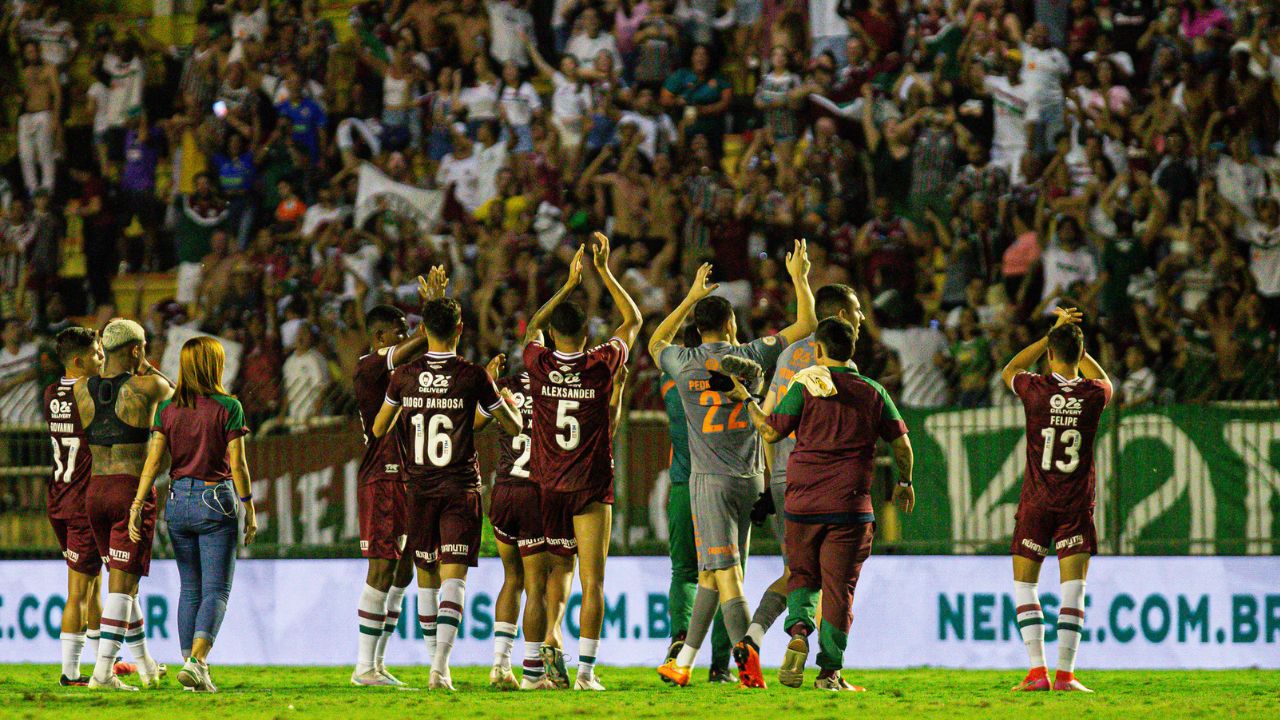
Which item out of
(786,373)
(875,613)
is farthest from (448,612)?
(875,613)

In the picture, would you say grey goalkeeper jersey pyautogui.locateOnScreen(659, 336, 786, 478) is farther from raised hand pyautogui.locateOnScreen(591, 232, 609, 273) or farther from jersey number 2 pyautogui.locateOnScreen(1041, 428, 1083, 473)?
jersey number 2 pyautogui.locateOnScreen(1041, 428, 1083, 473)

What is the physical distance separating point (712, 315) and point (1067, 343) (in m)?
2.07

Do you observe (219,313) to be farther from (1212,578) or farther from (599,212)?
(1212,578)

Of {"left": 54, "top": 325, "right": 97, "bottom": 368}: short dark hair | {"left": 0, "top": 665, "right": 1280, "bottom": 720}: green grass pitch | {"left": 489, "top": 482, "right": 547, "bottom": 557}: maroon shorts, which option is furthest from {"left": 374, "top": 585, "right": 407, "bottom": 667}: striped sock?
{"left": 54, "top": 325, "right": 97, "bottom": 368}: short dark hair

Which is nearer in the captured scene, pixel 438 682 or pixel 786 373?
pixel 438 682

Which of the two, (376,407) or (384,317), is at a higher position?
(384,317)

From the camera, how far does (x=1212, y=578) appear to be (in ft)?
41.3

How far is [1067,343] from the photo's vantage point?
9.80 m

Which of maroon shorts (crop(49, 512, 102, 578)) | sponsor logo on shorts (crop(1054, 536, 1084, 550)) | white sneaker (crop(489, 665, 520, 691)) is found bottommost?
white sneaker (crop(489, 665, 520, 691))

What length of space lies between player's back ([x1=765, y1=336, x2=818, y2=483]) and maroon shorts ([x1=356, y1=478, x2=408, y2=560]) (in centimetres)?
229

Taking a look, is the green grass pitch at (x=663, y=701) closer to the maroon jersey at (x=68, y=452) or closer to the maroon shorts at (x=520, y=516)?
the maroon shorts at (x=520, y=516)

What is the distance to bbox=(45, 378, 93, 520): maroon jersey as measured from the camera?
34.0 ft

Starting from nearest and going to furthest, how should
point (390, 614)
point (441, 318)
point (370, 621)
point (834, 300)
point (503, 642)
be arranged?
1. point (441, 318)
2. point (834, 300)
3. point (503, 642)
4. point (370, 621)
5. point (390, 614)

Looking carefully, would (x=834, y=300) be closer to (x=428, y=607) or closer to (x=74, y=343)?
(x=428, y=607)
